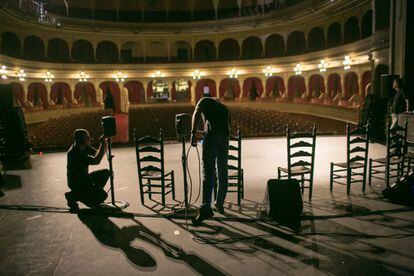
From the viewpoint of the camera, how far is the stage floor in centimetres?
382

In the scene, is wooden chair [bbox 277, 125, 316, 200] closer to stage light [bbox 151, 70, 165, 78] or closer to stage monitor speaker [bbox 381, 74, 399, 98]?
stage monitor speaker [bbox 381, 74, 399, 98]

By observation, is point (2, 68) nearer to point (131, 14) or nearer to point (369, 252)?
point (131, 14)

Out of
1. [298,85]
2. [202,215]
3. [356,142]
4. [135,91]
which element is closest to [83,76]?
[135,91]

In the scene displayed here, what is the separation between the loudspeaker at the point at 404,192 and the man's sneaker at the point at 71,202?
487 centimetres

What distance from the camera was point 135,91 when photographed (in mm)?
35188

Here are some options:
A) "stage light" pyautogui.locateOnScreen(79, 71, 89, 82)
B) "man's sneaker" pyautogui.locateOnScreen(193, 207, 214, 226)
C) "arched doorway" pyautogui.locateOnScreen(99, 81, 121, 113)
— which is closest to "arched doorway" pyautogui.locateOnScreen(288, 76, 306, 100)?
"arched doorway" pyautogui.locateOnScreen(99, 81, 121, 113)

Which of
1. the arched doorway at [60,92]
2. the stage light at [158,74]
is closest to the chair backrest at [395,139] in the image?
the stage light at [158,74]

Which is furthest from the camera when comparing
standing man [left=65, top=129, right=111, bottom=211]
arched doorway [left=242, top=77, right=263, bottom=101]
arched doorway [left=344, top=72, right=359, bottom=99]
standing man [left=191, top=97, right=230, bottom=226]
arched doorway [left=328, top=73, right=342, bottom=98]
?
arched doorway [left=242, top=77, right=263, bottom=101]

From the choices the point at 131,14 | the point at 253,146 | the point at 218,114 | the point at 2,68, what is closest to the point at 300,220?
the point at 218,114

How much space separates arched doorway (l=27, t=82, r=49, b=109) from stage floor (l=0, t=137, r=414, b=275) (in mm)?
25610

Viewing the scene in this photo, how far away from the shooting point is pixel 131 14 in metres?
35.3

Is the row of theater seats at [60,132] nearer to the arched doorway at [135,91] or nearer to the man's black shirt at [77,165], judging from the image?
the man's black shirt at [77,165]

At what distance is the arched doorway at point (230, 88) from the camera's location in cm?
3528

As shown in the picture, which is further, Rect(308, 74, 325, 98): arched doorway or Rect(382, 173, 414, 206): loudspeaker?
Rect(308, 74, 325, 98): arched doorway
